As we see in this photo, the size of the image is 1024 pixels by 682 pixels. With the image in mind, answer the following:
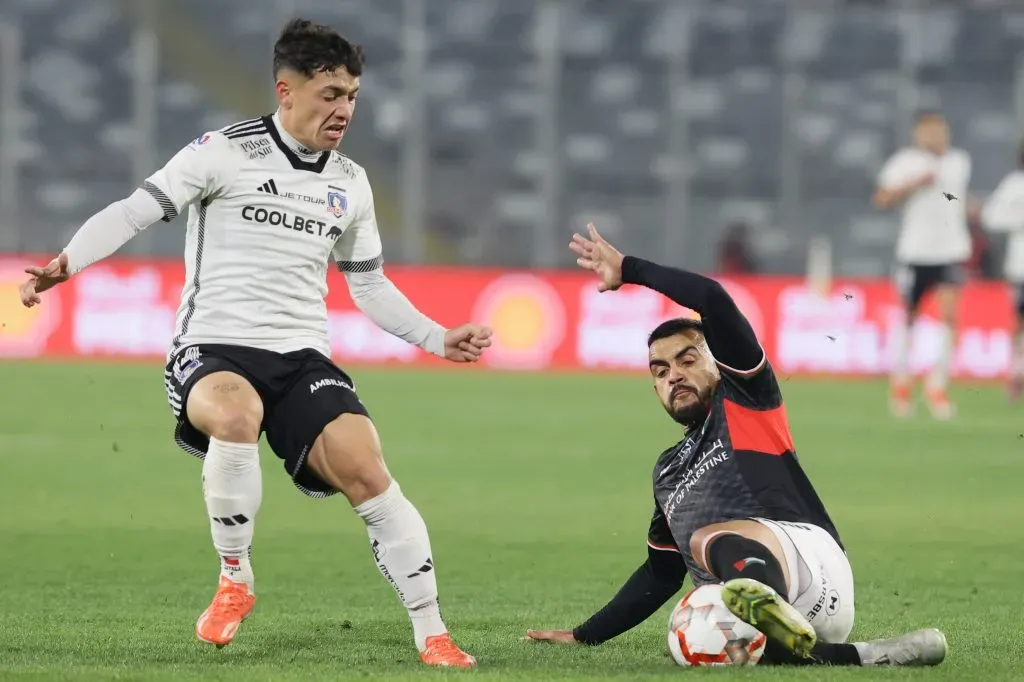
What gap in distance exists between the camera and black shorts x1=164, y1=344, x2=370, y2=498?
511cm

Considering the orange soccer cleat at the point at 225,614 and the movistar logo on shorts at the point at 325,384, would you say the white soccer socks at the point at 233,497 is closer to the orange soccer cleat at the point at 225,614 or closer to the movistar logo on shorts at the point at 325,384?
the orange soccer cleat at the point at 225,614

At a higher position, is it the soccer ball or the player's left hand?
the player's left hand

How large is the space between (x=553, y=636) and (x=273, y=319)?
1355 millimetres

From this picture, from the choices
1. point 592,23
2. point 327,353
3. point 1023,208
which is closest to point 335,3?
point 592,23

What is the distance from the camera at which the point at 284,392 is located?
5.19 m

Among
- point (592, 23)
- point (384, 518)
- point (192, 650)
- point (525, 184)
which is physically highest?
point (592, 23)

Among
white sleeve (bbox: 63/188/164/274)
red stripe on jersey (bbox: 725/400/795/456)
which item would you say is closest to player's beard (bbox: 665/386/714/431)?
red stripe on jersey (bbox: 725/400/795/456)

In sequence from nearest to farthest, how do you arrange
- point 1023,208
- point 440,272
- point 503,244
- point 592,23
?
point 1023,208 → point 440,272 → point 503,244 → point 592,23

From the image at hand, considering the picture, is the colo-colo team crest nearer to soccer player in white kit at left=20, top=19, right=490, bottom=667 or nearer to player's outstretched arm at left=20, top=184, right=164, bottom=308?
soccer player in white kit at left=20, top=19, right=490, bottom=667

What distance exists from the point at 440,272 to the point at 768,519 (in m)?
14.5

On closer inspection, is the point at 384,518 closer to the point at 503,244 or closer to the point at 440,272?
the point at 440,272

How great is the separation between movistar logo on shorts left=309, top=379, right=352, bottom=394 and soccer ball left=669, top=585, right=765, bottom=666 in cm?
127

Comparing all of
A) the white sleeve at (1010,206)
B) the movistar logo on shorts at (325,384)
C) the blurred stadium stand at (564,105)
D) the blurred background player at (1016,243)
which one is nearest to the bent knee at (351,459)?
the movistar logo on shorts at (325,384)

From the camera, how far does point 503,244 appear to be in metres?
21.2
